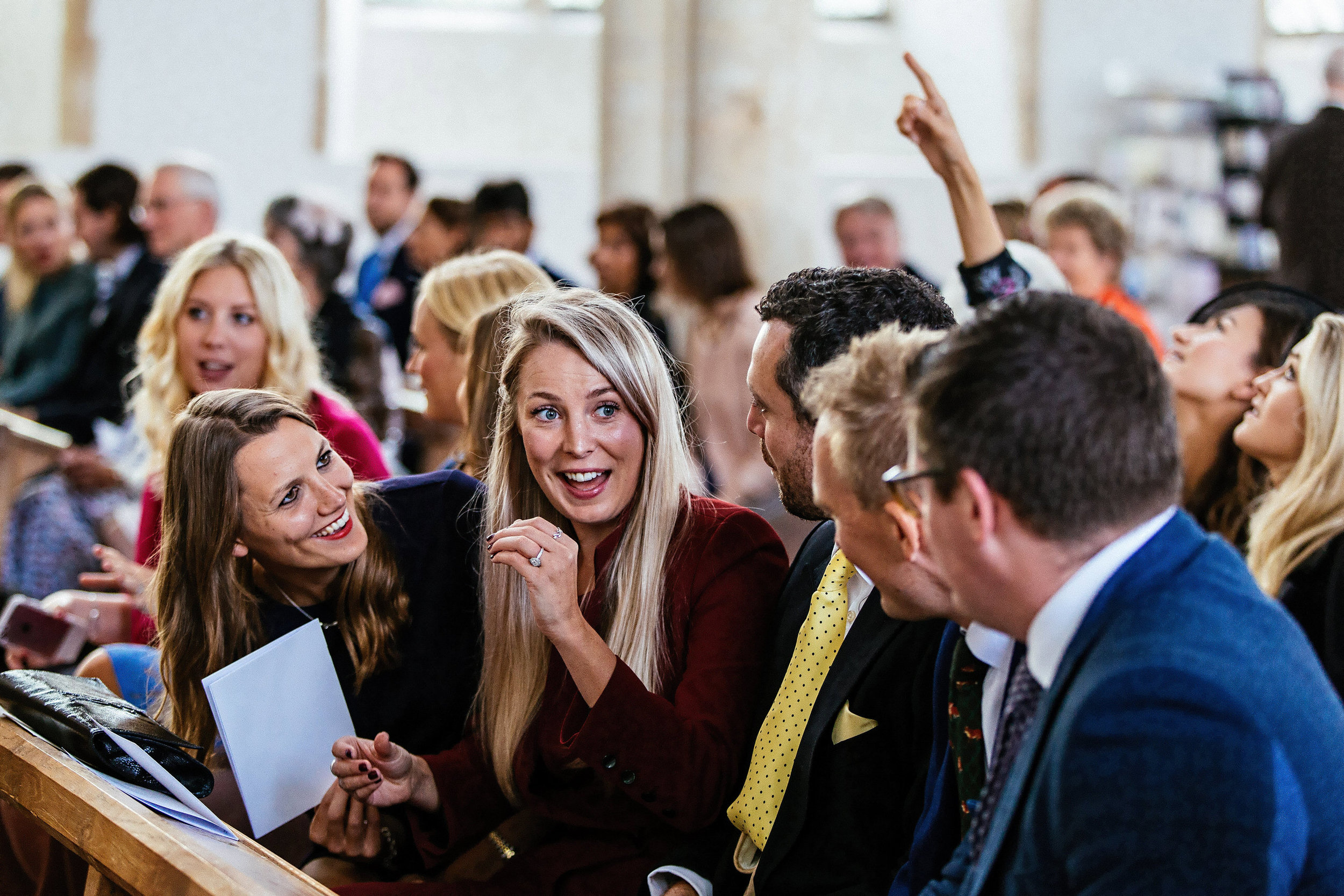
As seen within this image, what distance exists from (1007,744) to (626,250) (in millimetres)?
4903

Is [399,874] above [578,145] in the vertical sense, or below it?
below

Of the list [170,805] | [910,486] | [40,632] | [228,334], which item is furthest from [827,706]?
[228,334]

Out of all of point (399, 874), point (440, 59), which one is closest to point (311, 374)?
point (399, 874)

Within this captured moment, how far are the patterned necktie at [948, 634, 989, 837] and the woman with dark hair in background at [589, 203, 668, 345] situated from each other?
14.9 ft

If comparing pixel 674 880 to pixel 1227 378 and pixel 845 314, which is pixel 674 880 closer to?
pixel 845 314

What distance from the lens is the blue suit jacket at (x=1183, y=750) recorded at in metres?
1.17

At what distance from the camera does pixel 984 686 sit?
1.58 metres

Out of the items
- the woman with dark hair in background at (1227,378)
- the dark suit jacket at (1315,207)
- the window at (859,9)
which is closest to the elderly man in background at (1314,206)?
the dark suit jacket at (1315,207)

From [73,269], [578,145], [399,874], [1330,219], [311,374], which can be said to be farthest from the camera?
[578,145]

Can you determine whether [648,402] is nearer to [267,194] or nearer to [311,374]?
[311,374]

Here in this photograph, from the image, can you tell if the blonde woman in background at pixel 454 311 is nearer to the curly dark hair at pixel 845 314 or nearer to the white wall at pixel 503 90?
the curly dark hair at pixel 845 314

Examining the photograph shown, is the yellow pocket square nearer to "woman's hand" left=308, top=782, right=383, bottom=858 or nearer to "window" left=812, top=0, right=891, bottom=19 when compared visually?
"woman's hand" left=308, top=782, right=383, bottom=858

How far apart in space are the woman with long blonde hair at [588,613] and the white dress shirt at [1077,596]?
Result: 0.82m

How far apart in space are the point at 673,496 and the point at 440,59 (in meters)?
9.94
